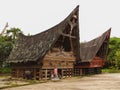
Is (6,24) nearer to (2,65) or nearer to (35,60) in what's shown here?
(2,65)

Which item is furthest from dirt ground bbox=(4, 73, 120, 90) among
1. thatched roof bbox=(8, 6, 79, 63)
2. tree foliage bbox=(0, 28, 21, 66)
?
tree foliage bbox=(0, 28, 21, 66)

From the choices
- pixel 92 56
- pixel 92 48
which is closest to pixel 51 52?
pixel 92 56

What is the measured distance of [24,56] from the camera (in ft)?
90.7

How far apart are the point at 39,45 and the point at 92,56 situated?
971 centimetres

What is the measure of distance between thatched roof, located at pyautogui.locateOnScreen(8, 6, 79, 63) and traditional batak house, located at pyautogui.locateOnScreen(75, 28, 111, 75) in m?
5.26

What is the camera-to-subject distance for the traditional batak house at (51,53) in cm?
2569

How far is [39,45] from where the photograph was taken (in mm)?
27047

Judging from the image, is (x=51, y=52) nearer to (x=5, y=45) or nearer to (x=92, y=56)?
(x=92, y=56)

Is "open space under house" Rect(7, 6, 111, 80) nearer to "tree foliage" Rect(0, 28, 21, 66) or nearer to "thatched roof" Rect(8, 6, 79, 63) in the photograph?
"thatched roof" Rect(8, 6, 79, 63)

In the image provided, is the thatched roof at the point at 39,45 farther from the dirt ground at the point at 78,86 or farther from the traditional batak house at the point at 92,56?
the traditional batak house at the point at 92,56

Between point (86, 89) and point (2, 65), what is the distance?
29.9 m

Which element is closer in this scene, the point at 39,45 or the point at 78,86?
the point at 78,86

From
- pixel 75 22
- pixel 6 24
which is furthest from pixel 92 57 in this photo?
pixel 6 24

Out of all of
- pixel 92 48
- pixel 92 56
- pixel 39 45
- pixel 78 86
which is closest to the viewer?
pixel 78 86
